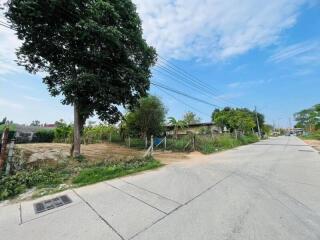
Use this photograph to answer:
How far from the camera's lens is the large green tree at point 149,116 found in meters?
19.1

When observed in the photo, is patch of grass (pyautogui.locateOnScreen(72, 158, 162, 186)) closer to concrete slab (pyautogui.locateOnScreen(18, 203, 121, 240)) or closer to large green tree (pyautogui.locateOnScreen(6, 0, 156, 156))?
concrete slab (pyautogui.locateOnScreen(18, 203, 121, 240))

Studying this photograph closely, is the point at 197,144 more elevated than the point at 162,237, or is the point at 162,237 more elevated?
the point at 197,144

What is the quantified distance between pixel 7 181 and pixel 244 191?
6473 mm

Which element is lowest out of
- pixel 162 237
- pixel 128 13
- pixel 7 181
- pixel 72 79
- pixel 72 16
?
pixel 162 237

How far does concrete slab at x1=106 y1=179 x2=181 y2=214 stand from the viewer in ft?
13.6

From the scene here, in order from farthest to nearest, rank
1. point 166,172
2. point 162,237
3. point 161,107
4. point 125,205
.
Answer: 1. point 161,107
2. point 166,172
3. point 125,205
4. point 162,237

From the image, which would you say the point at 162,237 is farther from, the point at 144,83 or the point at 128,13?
the point at 128,13

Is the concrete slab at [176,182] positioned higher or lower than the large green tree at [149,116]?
lower

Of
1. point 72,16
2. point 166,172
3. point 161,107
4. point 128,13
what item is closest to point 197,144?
point 161,107

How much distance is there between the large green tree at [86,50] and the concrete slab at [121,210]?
18.1 feet

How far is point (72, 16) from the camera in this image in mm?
8844

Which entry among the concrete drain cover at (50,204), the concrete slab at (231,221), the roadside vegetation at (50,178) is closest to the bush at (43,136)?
the roadside vegetation at (50,178)

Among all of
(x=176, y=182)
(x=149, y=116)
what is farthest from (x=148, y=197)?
(x=149, y=116)

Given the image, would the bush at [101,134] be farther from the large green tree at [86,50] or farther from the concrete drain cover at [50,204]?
the concrete drain cover at [50,204]
